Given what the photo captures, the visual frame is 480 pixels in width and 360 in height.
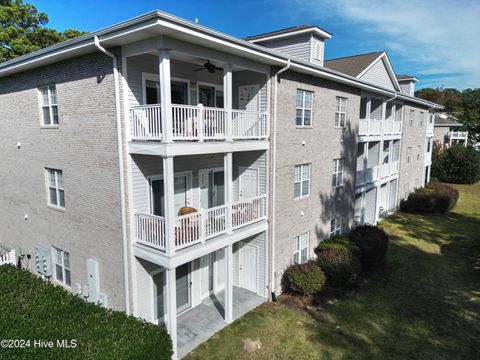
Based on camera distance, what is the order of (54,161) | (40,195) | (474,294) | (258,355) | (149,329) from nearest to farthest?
1. (149,329)
2. (258,355)
3. (54,161)
4. (40,195)
5. (474,294)

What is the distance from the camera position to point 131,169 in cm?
956

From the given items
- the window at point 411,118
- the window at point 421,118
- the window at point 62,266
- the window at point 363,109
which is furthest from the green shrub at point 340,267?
the window at point 421,118

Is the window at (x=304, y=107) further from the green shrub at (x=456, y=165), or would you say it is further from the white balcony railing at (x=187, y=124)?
the green shrub at (x=456, y=165)

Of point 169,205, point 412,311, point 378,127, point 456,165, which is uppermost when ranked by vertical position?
point 378,127

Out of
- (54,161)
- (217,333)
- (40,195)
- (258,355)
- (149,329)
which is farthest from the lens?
(40,195)

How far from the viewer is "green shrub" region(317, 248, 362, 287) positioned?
13.8 m

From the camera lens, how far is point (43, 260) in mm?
13156

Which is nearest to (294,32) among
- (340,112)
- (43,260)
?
(340,112)

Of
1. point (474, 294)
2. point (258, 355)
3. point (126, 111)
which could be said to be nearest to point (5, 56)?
point (126, 111)

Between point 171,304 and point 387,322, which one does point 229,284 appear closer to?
point 171,304

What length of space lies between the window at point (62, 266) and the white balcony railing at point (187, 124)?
6.40 meters

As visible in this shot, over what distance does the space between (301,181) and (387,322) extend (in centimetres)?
645

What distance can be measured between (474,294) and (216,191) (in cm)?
1208

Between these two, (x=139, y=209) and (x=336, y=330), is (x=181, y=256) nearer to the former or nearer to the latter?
(x=139, y=209)
